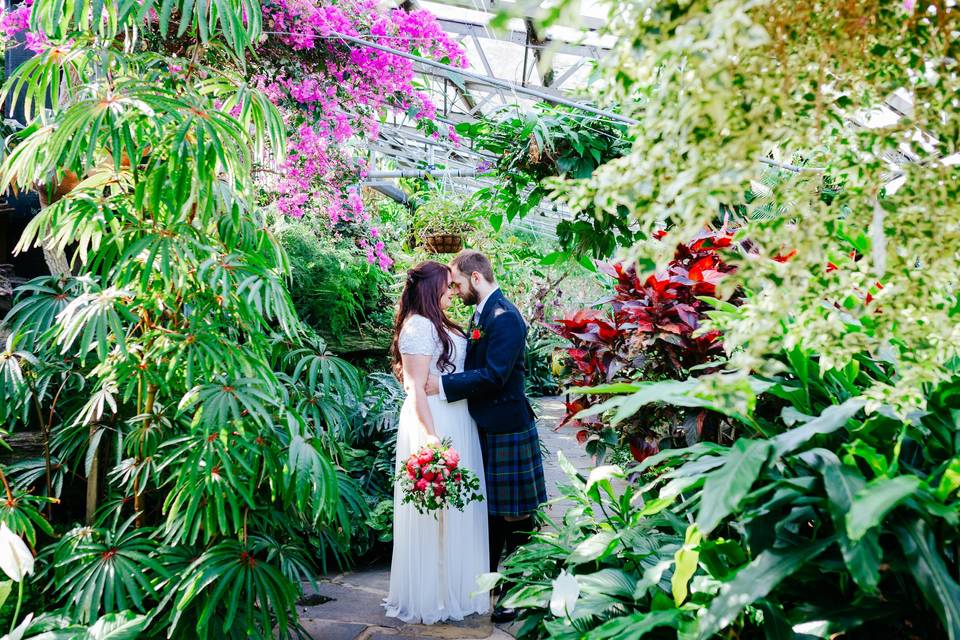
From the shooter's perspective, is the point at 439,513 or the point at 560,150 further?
the point at 439,513

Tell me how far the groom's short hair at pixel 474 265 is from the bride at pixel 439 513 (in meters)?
0.09

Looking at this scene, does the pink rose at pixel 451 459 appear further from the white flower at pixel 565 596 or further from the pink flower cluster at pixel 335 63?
the pink flower cluster at pixel 335 63

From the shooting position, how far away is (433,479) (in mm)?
2773

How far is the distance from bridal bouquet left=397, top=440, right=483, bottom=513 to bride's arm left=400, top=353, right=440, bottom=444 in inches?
10.5

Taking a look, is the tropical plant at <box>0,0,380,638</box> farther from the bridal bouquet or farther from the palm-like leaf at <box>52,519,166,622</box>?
the bridal bouquet

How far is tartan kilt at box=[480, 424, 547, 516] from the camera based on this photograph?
3.19 m

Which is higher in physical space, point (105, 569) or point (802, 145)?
point (802, 145)

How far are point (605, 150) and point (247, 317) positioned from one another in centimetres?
126

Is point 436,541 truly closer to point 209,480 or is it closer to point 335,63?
point 209,480

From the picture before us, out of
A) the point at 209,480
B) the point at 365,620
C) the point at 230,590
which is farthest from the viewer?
the point at 365,620

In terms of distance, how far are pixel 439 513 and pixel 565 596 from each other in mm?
1585

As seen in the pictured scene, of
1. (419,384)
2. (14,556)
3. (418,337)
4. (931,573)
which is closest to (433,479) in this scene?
(419,384)

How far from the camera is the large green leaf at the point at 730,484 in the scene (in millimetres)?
1105

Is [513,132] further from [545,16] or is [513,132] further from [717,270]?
[545,16]
